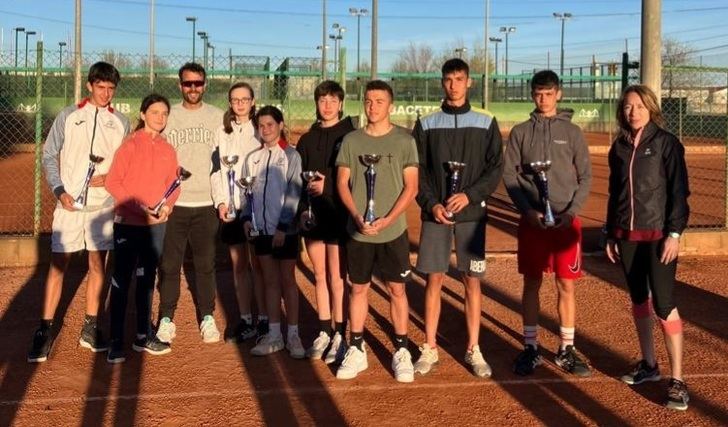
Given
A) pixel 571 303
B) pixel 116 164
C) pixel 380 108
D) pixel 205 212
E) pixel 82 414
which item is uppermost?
pixel 380 108

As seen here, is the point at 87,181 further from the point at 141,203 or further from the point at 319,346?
the point at 319,346

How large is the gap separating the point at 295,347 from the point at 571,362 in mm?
1919

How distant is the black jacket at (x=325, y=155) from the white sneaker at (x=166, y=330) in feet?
4.57

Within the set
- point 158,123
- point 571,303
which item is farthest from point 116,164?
point 571,303

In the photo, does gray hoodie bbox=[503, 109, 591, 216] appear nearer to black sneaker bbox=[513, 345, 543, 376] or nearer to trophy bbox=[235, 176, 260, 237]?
black sneaker bbox=[513, 345, 543, 376]

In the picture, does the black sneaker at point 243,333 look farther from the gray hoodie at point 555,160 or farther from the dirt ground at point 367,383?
the gray hoodie at point 555,160

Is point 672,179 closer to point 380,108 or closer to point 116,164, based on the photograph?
point 380,108

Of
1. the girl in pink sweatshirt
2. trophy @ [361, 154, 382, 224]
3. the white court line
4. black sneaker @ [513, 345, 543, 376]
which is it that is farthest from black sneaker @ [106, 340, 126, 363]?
black sneaker @ [513, 345, 543, 376]

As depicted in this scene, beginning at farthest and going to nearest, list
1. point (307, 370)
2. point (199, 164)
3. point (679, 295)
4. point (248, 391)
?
1. point (679, 295)
2. point (199, 164)
3. point (307, 370)
4. point (248, 391)

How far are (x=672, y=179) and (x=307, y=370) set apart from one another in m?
2.65

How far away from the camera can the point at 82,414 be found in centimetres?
440

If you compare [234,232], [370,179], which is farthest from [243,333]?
[370,179]

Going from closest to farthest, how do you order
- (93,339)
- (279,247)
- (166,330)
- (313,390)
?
(313,390) → (279,247) → (93,339) → (166,330)

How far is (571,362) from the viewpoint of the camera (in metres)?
5.11
